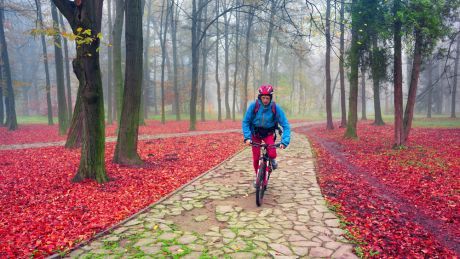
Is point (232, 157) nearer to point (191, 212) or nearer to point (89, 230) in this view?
point (191, 212)

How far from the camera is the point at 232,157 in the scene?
474 inches

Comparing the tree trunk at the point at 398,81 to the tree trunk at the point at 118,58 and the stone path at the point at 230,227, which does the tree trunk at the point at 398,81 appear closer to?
the stone path at the point at 230,227

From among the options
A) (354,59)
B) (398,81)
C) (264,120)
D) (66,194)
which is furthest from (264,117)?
(354,59)

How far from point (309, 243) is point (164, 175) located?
5.34 metres

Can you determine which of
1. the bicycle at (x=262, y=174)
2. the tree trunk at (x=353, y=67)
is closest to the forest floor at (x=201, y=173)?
the bicycle at (x=262, y=174)

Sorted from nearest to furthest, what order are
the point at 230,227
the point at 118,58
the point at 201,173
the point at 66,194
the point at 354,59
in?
1. the point at 230,227
2. the point at 66,194
3. the point at 201,173
4. the point at 354,59
5. the point at 118,58

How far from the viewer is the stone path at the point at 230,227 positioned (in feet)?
13.9

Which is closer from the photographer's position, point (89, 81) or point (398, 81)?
point (89, 81)

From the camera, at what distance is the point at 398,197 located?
7016mm

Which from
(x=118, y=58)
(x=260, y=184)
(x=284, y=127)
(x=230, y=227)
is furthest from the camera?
(x=118, y=58)

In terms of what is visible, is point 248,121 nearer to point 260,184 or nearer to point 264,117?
point 264,117

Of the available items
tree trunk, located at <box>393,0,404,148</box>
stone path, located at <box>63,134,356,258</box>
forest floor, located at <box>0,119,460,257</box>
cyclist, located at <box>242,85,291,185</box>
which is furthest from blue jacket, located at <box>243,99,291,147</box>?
tree trunk, located at <box>393,0,404,148</box>

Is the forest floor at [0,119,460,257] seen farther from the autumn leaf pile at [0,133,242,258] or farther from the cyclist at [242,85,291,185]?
the cyclist at [242,85,291,185]

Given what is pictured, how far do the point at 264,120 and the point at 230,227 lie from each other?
2.30 meters
